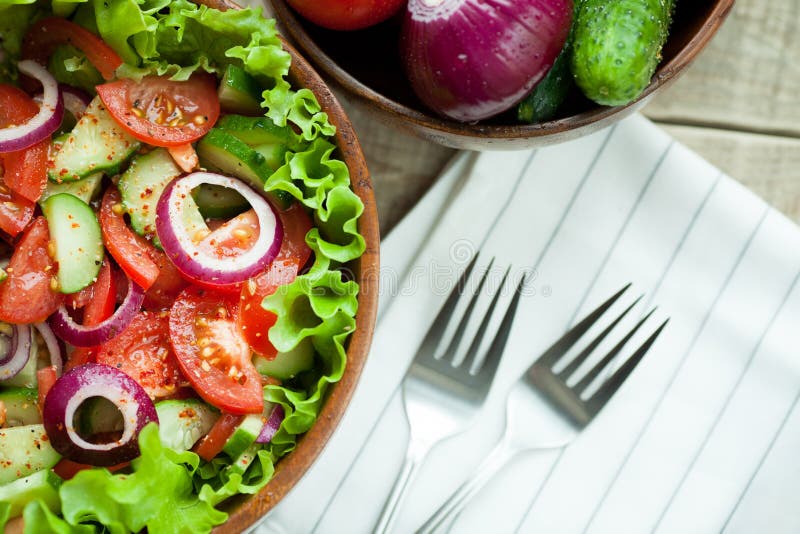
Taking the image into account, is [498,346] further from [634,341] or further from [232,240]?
[232,240]

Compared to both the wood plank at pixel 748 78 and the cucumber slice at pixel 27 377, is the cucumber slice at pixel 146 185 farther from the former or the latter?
the wood plank at pixel 748 78

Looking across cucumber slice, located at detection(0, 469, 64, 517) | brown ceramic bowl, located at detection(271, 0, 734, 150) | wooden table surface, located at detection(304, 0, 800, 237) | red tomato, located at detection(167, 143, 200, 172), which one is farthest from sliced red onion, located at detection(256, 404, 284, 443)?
wooden table surface, located at detection(304, 0, 800, 237)

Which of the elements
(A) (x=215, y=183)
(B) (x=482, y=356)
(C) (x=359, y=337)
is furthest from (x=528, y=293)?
(A) (x=215, y=183)

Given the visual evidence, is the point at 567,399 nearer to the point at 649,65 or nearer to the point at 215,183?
the point at 649,65

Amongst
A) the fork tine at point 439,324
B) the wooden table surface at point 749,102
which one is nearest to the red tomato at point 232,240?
the fork tine at point 439,324

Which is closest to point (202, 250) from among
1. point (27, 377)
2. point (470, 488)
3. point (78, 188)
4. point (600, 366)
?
point (78, 188)

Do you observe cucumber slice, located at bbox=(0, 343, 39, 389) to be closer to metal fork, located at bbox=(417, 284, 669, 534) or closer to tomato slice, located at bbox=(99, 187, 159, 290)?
tomato slice, located at bbox=(99, 187, 159, 290)

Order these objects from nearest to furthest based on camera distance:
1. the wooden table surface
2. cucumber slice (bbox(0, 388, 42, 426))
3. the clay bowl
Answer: the clay bowl → cucumber slice (bbox(0, 388, 42, 426)) → the wooden table surface
